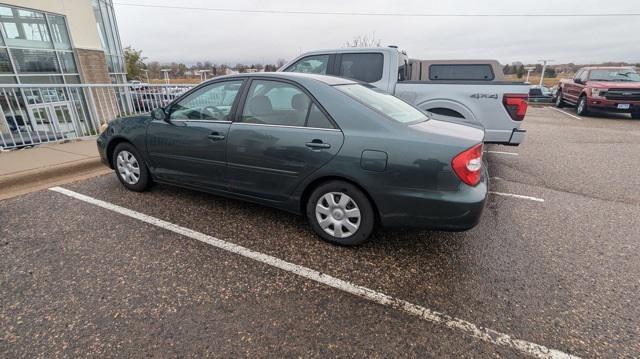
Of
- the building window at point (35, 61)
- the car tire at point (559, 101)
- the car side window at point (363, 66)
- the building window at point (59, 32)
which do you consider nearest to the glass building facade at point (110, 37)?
the building window at point (59, 32)

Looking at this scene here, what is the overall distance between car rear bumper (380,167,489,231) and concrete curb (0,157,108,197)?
4732 mm

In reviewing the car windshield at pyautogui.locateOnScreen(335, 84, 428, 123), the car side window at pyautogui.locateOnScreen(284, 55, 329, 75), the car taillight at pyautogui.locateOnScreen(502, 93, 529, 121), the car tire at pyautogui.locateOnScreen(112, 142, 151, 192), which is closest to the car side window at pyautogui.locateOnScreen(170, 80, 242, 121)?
the car tire at pyautogui.locateOnScreen(112, 142, 151, 192)

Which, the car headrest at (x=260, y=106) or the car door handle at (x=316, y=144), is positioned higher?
the car headrest at (x=260, y=106)

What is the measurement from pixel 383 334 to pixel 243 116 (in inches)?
89.2

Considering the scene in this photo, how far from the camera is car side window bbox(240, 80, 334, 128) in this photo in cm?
279

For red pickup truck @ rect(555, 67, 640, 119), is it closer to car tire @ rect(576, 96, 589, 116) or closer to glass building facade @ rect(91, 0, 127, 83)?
car tire @ rect(576, 96, 589, 116)

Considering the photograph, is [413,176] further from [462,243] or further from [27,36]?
[27,36]

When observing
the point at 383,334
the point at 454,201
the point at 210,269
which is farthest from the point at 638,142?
the point at 210,269

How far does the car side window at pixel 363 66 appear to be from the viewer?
5340 millimetres

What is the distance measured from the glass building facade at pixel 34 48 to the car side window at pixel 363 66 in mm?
12288

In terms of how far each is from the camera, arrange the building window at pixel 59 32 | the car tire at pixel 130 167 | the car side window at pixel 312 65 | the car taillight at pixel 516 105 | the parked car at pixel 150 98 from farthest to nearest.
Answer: the building window at pixel 59 32 → the parked car at pixel 150 98 → the car side window at pixel 312 65 → the car taillight at pixel 516 105 → the car tire at pixel 130 167

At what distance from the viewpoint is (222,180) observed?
10.7ft

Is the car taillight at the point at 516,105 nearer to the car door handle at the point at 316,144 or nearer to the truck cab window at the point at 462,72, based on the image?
the truck cab window at the point at 462,72

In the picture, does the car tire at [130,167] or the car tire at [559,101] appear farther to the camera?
the car tire at [559,101]
